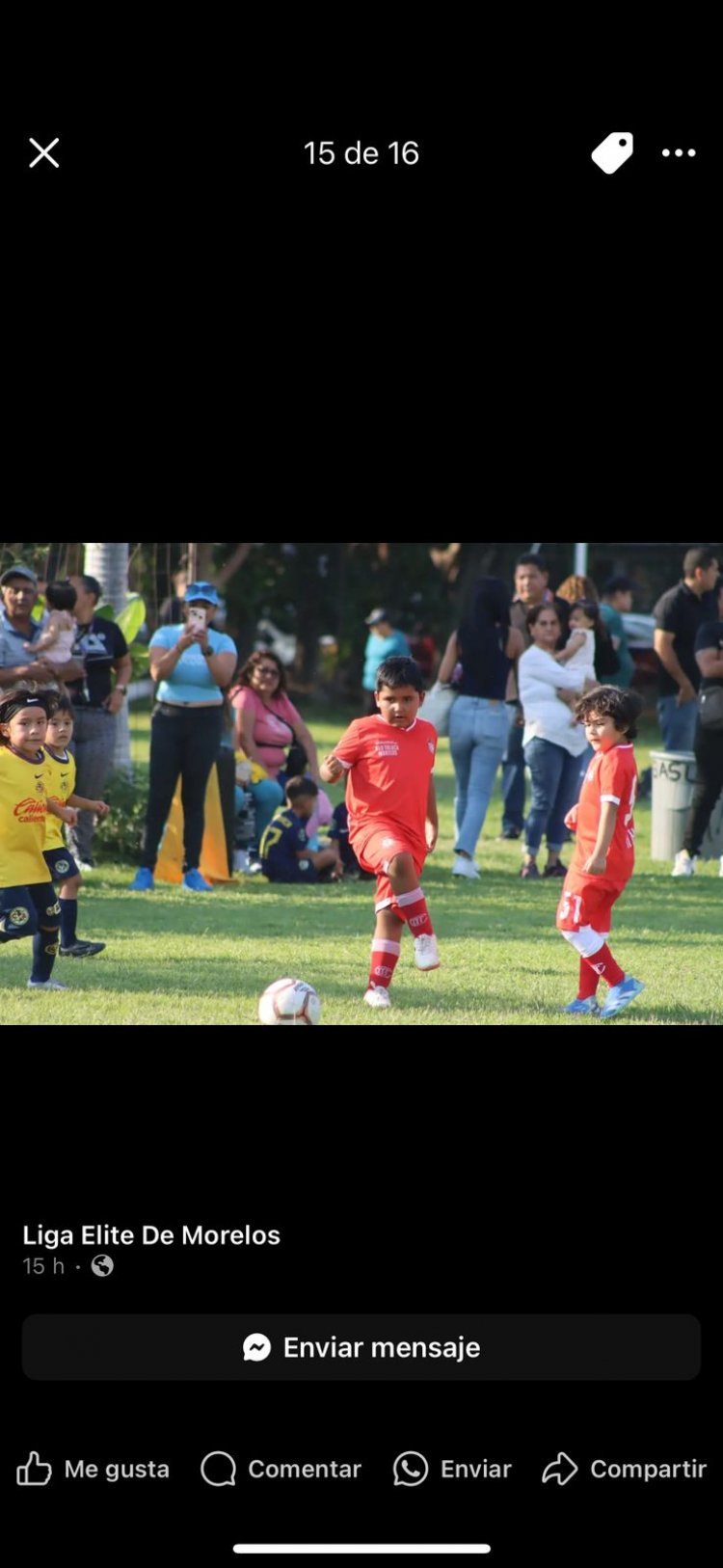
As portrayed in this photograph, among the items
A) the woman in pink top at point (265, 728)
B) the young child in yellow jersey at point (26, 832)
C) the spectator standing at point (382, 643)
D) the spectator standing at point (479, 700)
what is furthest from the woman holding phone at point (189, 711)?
the spectator standing at point (382, 643)

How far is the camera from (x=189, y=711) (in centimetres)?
1037

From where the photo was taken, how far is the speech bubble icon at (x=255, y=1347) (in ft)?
8.03

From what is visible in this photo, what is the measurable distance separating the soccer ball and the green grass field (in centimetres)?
31

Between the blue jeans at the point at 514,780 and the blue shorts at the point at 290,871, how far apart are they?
9.55ft

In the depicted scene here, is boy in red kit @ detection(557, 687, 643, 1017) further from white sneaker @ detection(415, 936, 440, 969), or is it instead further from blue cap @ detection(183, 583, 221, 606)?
blue cap @ detection(183, 583, 221, 606)

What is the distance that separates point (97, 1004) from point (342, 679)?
21959mm

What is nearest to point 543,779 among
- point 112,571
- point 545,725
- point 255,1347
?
point 545,725

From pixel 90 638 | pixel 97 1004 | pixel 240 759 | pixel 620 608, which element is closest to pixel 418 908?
pixel 97 1004

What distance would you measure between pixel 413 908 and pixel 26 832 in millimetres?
1685
